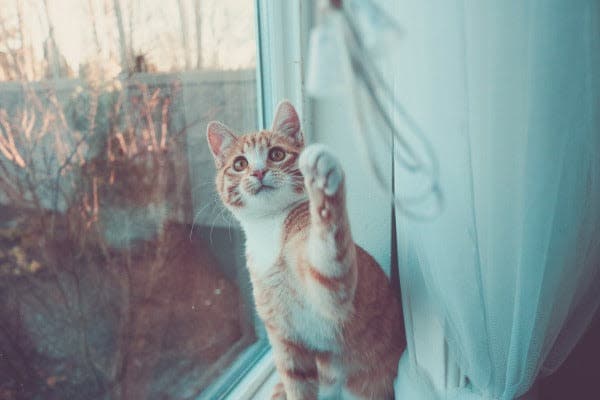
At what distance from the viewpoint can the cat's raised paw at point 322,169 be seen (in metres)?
0.48

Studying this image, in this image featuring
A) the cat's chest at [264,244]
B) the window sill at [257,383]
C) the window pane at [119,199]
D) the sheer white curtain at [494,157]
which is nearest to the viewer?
the sheer white curtain at [494,157]

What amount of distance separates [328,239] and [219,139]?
284 mm

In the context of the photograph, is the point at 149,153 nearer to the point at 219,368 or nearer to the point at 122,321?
the point at 122,321

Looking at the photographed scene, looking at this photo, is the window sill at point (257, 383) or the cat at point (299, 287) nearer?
the cat at point (299, 287)

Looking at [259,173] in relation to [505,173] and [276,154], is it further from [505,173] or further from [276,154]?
[505,173]

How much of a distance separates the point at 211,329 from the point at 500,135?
2.28ft

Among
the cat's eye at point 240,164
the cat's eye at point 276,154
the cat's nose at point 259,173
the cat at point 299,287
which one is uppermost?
the cat's eye at point 276,154

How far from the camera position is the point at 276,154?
2.21ft

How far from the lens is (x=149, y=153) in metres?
0.74

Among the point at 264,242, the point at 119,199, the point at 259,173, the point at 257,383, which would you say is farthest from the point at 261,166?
the point at 257,383

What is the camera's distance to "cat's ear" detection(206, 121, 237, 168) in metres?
0.70

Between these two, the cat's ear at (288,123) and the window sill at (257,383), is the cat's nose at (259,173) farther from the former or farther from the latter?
the window sill at (257,383)

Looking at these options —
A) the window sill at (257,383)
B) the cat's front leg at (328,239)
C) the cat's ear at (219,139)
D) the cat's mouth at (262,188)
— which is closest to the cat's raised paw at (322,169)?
the cat's front leg at (328,239)

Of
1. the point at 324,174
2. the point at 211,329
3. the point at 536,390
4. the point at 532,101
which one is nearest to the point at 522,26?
the point at 532,101
